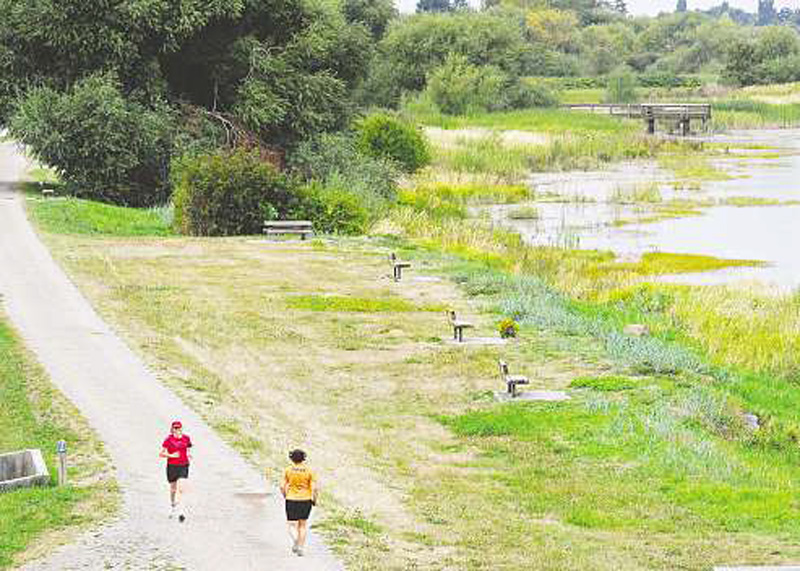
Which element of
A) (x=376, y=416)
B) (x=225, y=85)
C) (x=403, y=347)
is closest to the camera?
(x=376, y=416)

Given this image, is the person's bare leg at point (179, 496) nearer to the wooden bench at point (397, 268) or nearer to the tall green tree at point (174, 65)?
the wooden bench at point (397, 268)

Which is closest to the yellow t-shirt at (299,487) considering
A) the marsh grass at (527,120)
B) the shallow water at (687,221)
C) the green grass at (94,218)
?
the shallow water at (687,221)

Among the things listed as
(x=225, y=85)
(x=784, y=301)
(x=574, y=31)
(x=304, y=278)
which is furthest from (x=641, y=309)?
(x=574, y=31)

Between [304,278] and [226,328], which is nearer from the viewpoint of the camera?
[226,328]

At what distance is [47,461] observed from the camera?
16281mm

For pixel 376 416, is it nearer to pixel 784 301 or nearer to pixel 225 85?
pixel 784 301

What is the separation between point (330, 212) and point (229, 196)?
11.2 feet

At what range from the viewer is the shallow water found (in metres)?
42.6

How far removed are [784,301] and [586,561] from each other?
19598 millimetres

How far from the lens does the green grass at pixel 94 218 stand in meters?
40.5

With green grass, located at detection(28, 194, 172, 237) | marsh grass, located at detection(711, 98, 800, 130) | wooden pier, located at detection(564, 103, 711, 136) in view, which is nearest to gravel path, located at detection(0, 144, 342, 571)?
green grass, located at detection(28, 194, 172, 237)

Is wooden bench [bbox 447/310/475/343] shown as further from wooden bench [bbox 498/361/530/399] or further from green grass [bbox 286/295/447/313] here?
wooden bench [bbox 498/361/530/399]

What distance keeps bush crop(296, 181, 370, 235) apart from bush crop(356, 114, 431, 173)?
656 inches

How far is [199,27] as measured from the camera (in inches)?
1939
